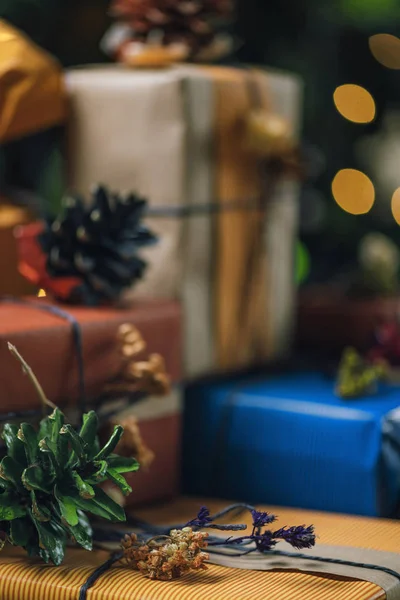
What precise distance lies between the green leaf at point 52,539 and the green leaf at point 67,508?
19 mm

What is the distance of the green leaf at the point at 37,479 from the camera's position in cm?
61

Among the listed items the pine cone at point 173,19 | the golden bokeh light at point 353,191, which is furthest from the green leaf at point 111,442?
the golden bokeh light at point 353,191

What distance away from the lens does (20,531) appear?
2.06ft

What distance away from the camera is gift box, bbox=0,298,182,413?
27.6 inches

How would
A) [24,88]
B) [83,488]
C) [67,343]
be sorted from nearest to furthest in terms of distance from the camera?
[83,488], [67,343], [24,88]

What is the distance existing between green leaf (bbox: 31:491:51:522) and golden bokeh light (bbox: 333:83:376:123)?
85 cm

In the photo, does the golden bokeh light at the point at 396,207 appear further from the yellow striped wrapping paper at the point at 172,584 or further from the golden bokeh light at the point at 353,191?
the yellow striped wrapping paper at the point at 172,584

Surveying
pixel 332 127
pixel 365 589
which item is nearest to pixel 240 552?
pixel 365 589

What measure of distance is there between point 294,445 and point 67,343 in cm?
22

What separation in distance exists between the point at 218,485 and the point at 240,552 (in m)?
0.20

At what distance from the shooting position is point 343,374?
0.85 meters

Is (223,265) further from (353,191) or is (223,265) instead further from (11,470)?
(353,191)

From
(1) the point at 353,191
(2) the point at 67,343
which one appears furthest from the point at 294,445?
(1) the point at 353,191

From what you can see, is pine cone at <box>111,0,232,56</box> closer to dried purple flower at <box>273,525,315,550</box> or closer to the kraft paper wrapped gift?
the kraft paper wrapped gift
